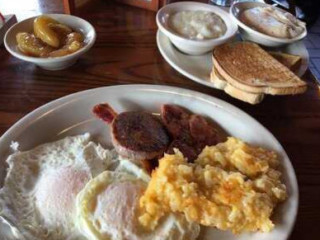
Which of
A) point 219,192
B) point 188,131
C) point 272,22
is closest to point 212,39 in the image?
point 272,22

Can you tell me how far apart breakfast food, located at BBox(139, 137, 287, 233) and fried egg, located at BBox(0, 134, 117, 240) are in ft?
0.77

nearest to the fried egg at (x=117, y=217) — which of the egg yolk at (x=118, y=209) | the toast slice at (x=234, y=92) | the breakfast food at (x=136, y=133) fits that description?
the egg yolk at (x=118, y=209)

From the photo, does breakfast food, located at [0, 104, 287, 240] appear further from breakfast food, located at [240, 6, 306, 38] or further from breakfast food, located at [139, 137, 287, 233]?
breakfast food, located at [240, 6, 306, 38]

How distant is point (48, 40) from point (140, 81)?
444mm

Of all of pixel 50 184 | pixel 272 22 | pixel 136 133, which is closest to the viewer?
pixel 50 184

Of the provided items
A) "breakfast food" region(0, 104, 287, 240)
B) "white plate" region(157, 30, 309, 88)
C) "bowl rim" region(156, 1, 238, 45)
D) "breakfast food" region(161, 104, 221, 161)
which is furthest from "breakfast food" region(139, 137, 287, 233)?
"bowl rim" region(156, 1, 238, 45)

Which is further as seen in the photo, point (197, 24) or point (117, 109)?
point (197, 24)

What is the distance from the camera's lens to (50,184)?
1095 mm

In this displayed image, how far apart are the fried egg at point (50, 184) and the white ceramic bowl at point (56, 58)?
42 cm

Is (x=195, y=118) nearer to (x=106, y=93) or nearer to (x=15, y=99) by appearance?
(x=106, y=93)

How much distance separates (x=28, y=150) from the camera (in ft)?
4.05

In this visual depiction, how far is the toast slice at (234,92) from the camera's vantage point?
1424 mm

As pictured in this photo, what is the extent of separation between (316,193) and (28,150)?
3.35ft

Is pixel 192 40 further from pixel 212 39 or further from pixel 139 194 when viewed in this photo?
pixel 139 194
